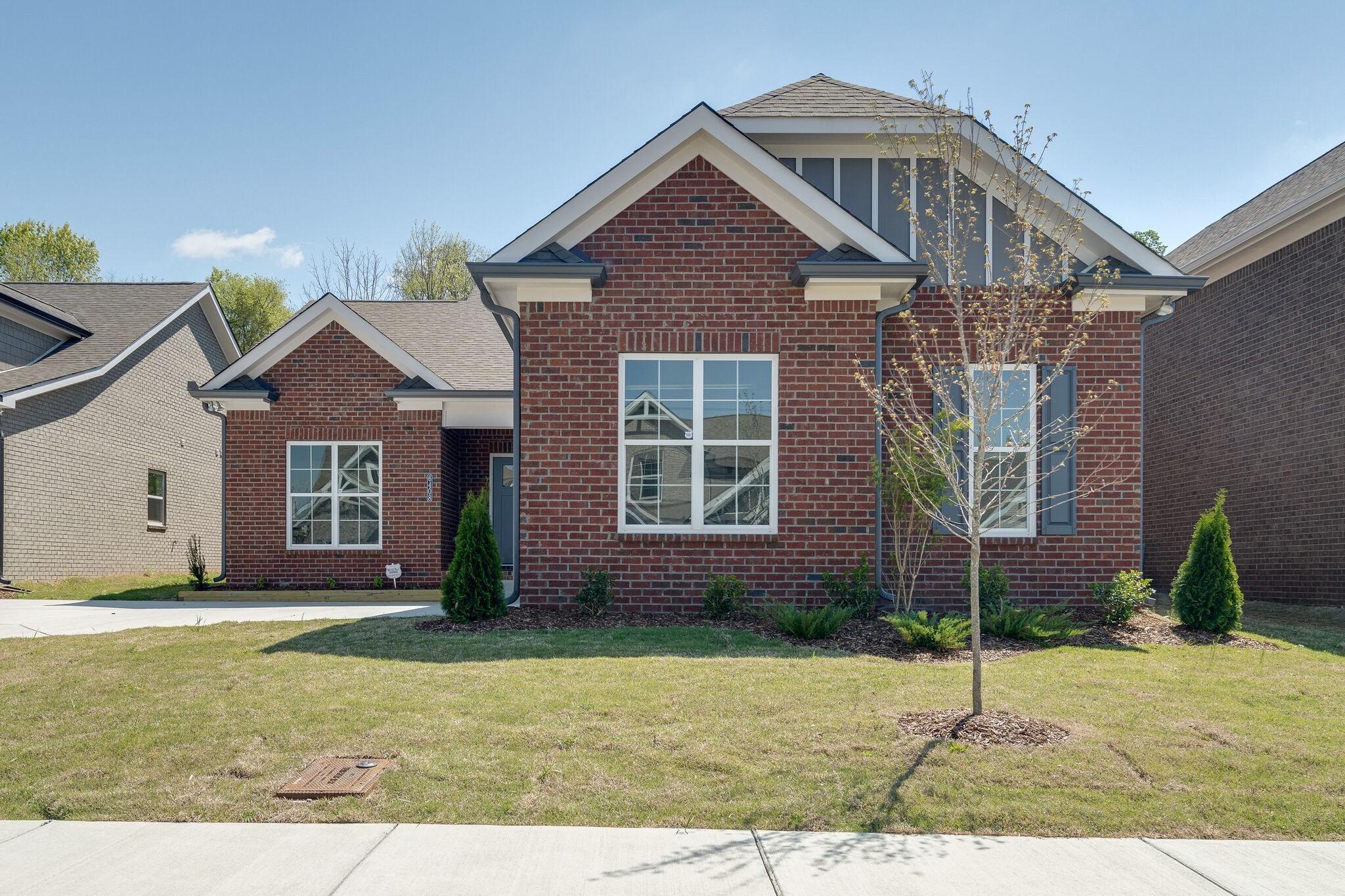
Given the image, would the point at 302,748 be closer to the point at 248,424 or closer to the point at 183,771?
the point at 183,771

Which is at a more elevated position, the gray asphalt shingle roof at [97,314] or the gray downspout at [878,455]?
the gray asphalt shingle roof at [97,314]

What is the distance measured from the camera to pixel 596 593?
32.5 ft

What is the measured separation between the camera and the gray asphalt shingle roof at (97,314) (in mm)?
17500

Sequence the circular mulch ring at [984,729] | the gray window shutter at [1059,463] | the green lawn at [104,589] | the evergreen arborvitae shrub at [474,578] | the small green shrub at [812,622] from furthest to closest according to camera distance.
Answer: the green lawn at [104,589] → the gray window shutter at [1059,463] → the evergreen arborvitae shrub at [474,578] → the small green shrub at [812,622] → the circular mulch ring at [984,729]

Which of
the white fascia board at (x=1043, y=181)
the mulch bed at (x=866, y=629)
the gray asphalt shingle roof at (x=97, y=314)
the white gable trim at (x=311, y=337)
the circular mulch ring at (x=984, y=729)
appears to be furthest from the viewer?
the gray asphalt shingle roof at (x=97, y=314)

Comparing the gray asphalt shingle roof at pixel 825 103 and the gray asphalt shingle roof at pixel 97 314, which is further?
the gray asphalt shingle roof at pixel 97 314

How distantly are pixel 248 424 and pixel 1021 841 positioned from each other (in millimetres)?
14260

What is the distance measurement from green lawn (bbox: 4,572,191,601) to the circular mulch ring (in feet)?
44.8

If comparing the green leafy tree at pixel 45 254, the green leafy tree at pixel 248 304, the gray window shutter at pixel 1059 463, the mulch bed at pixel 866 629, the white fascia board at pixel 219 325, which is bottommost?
the mulch bed at pixel 866 629

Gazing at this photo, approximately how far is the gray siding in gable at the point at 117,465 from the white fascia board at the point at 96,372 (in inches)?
9.4

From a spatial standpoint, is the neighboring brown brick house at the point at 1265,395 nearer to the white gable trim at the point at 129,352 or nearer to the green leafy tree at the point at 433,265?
the white gable trim at the point at 129,352

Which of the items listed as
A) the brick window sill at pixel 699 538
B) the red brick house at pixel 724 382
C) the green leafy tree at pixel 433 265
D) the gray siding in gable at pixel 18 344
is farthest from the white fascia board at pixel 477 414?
the green leafy tree at pixel 433 265

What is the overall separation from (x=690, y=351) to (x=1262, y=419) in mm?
10020

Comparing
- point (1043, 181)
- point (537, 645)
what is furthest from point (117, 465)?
point (1043, 181)
